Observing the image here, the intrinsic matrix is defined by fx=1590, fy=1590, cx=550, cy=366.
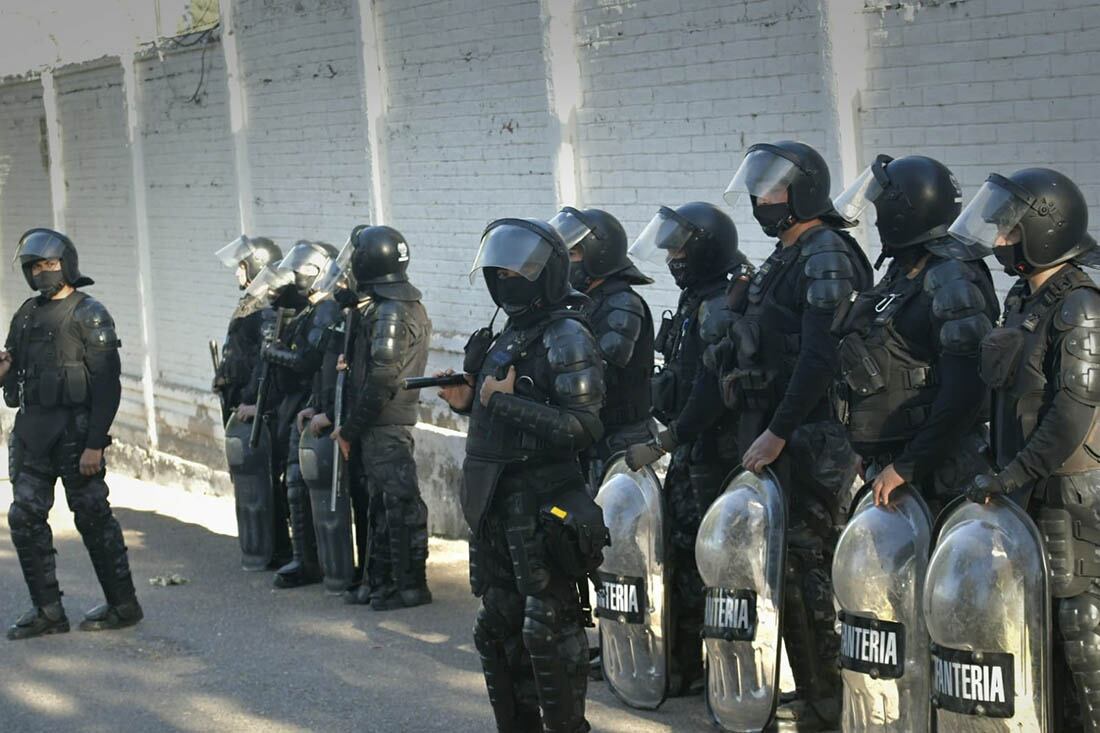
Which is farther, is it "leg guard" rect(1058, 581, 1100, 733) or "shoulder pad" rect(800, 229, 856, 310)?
"shoulder pad" rect(800, 229, 856, 310)

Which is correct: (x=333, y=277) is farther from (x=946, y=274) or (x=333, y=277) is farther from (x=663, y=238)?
(x=946, y=274)

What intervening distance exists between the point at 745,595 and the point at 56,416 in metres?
4.38

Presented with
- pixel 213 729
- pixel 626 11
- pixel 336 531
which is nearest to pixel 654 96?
pixel 626 11

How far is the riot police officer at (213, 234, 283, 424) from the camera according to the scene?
10.7 metres

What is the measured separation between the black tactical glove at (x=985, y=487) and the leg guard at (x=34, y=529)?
5523 millimetres

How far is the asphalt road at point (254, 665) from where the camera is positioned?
707cm

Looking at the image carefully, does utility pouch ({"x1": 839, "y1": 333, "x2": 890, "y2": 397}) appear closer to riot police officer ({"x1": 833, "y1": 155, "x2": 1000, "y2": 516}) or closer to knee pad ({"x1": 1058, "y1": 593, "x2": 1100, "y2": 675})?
riot police officer ({"x1": 833, "y1": 155, "x2": 1000, "y2": 516})

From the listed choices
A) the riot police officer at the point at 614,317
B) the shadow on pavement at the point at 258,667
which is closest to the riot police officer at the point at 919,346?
the riot police officer at the point at 614,317

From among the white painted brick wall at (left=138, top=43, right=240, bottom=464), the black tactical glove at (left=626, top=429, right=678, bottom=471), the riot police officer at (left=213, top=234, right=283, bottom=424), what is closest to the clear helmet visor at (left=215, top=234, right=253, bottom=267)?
the riot police officer at (left=213, top=234, right=283, bottom=424)

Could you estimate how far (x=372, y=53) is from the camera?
40.5ft

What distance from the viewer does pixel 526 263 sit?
5.76 m

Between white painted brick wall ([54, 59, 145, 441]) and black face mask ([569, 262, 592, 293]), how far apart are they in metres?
9.65

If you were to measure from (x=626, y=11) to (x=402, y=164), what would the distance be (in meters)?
3.00

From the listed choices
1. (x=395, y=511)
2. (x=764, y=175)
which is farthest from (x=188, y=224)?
(x=764, y=175)
